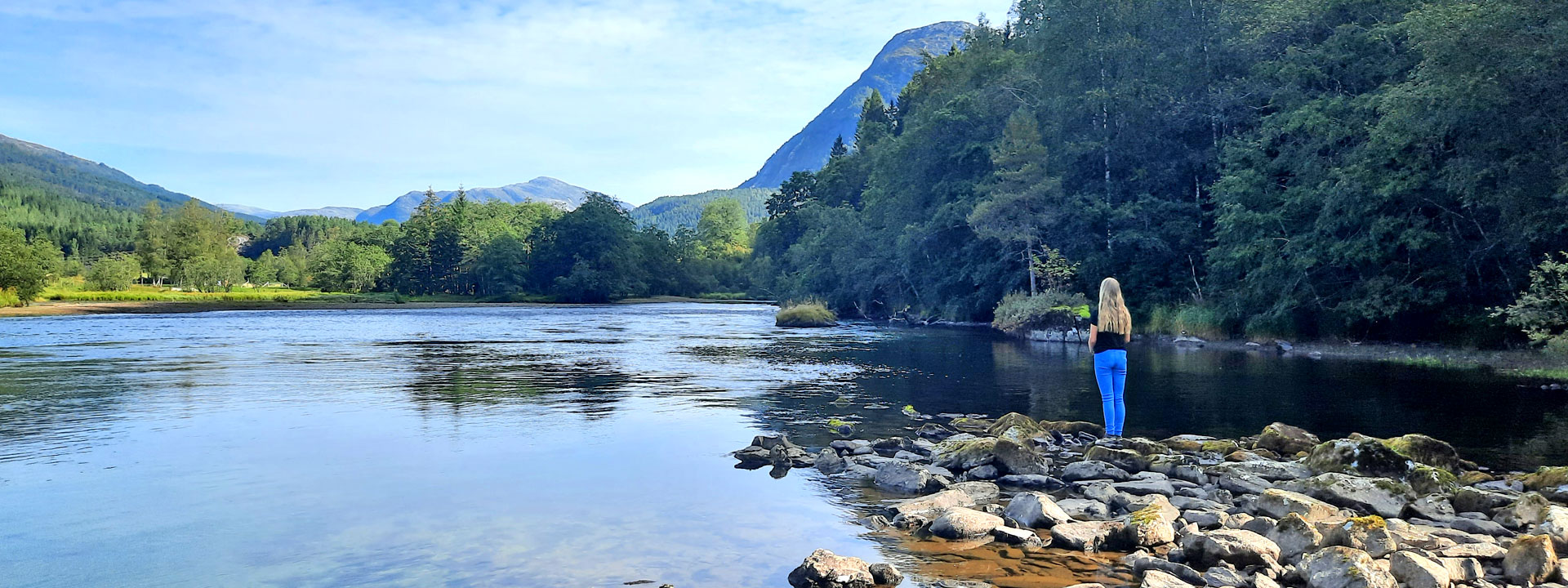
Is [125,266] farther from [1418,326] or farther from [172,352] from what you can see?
[1418,326]

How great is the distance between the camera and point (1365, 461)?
11.0 metres

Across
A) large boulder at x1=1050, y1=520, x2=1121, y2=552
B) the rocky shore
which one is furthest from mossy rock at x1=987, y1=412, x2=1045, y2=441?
large boulder at x1=1050, y1=520, x2=1121, y2=552

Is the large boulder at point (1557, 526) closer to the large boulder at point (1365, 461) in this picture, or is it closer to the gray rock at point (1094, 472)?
the large boulder at point (1365, 461)

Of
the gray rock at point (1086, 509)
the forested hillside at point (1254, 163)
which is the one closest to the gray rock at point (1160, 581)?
the gray rock at point (1086, 509)

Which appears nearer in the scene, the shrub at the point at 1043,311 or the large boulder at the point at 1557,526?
the large boulder at the point at 1557,526

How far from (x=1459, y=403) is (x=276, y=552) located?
66.2ft

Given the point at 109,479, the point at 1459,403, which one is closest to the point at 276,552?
the point at 109,479

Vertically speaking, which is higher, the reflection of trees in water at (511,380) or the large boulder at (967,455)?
the large boulder at (967,455)

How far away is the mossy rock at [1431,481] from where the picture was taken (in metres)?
10.3

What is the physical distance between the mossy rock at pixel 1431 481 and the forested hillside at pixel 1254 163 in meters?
17.1

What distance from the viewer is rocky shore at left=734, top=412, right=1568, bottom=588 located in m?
7.45

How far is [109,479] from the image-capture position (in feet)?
39.2

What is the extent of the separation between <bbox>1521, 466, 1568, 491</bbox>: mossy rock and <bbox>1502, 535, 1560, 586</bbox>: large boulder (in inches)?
147

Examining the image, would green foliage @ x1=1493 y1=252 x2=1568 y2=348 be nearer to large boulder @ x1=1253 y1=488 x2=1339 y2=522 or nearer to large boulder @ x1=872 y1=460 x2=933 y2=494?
large boulder @ x1=1253 y1=488 x2=1339 y2=522
